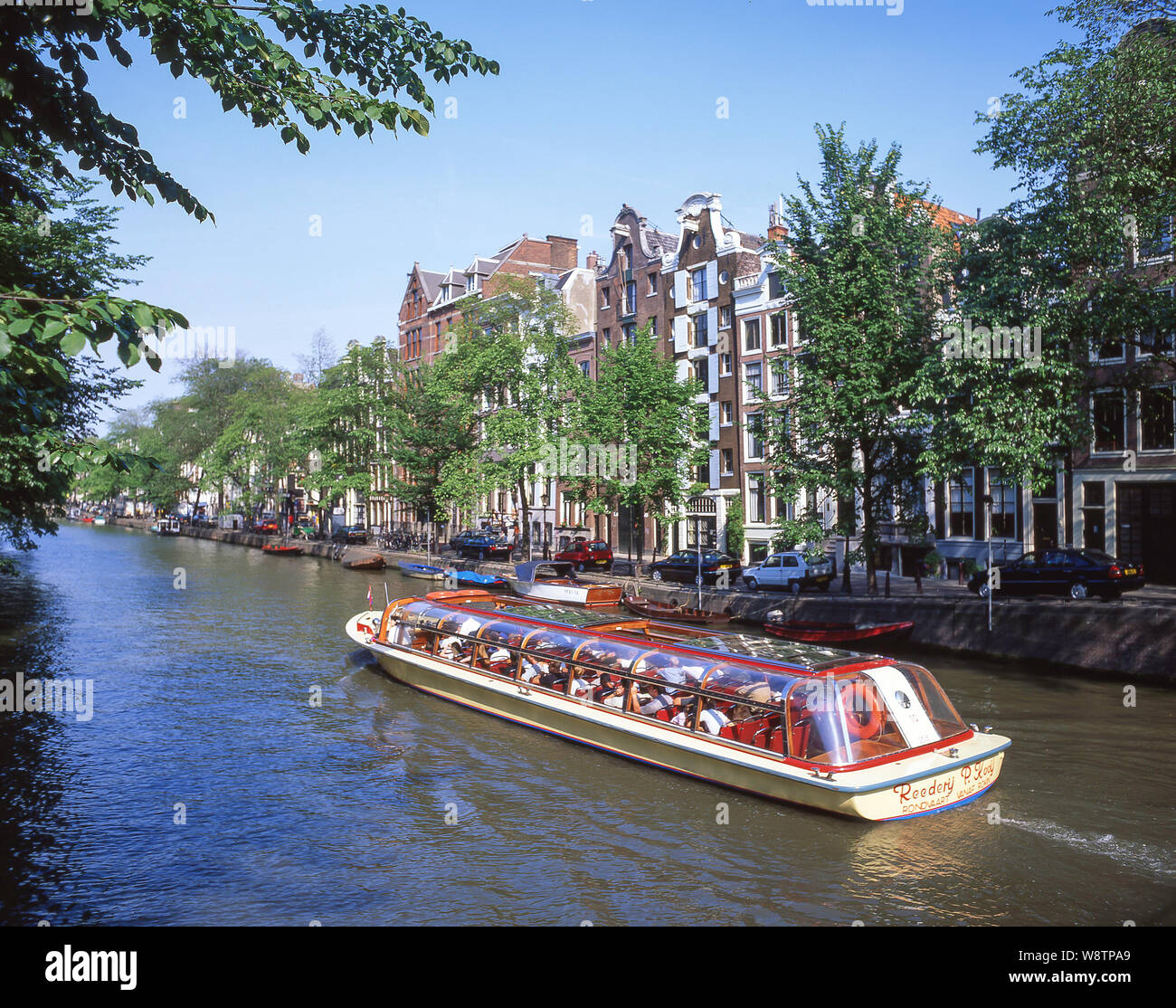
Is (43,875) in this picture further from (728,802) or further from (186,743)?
(728,802)

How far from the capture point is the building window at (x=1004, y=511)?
122 feet

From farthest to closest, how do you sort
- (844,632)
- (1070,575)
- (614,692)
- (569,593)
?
(569,593) < (1070,575) < (844,632) < (614,692)

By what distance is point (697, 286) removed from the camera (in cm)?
5053

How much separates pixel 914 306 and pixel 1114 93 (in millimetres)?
8110

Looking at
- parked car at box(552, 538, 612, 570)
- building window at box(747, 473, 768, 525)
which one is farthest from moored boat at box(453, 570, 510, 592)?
building window at box(747, 473, 768, 525)

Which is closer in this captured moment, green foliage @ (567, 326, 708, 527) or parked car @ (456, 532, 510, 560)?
green foliage @ (567, 326, 708, 527)

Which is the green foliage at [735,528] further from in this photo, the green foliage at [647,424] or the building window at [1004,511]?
the building window at [1004,511]

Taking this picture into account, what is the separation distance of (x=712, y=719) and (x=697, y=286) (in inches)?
1557

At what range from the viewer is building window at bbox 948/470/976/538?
127ft

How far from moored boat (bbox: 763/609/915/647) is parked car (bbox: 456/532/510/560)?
2739 centimetres

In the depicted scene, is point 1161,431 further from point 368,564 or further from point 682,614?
point 368,564

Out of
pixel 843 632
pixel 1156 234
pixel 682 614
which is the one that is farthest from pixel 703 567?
pixel 1156 234

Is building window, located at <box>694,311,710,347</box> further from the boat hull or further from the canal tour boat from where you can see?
the canal tour boat

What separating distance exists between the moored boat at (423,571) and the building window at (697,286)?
20.9 meters
